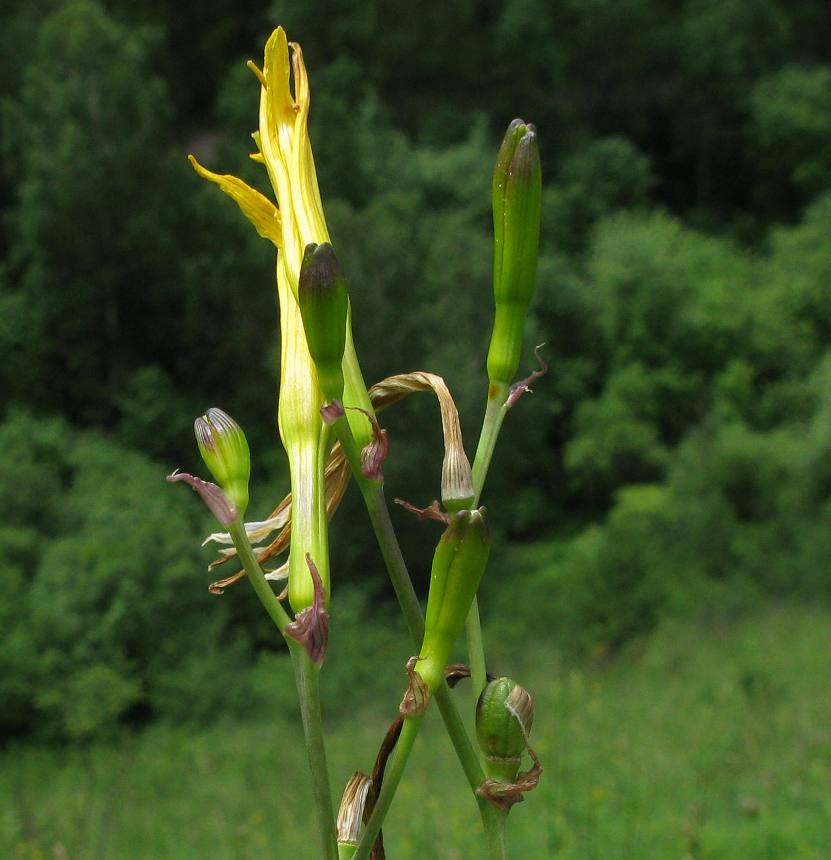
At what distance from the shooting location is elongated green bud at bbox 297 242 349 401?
0.69 metres

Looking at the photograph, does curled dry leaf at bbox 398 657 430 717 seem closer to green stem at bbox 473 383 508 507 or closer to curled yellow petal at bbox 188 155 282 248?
green stem at bbox 473 383 508 507

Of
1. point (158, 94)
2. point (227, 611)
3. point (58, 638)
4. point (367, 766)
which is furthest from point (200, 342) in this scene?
point (367, 766)

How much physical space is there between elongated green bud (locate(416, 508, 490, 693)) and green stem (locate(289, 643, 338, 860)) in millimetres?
66

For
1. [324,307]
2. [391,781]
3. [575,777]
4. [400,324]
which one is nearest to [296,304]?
[324,307]

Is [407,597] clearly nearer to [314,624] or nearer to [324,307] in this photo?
[314,624]

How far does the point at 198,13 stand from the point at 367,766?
765 inches

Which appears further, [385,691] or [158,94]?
[158,94]

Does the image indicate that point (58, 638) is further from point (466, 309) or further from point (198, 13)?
point (198, 13)

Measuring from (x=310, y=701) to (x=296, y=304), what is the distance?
0.91 feet

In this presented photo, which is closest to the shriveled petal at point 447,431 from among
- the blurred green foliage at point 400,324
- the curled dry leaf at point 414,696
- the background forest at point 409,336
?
the curled dry leaf at point 414,696

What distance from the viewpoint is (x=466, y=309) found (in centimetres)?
1404

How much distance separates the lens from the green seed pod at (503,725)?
0.71m

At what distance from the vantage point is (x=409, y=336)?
43.7 feet

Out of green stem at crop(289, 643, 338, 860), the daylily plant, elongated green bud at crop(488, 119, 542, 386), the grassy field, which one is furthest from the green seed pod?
the grassy field
